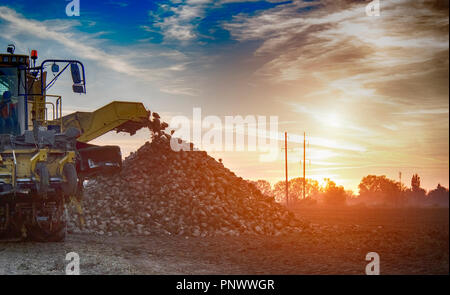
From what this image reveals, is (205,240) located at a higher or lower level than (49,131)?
lower

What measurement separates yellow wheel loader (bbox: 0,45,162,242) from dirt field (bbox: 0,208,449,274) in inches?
25.7

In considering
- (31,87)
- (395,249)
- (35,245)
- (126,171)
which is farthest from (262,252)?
(126,171)

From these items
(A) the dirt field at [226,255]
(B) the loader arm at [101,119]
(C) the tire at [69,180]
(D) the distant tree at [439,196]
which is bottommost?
(D) the distant tree at [439,196]

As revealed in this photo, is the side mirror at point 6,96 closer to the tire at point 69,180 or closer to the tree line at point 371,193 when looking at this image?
the tire at point 69,180

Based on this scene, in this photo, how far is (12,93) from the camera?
39.8 ft

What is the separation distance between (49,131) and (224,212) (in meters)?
8.16

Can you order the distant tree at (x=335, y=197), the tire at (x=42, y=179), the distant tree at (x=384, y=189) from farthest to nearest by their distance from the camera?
1. the distant tree at (x=384, y=189)
2. the distant tree at (x=335, y=197)
3. the tire at (x=42, y=179)

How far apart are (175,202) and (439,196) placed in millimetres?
113653

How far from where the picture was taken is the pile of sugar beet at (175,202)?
17.0 m


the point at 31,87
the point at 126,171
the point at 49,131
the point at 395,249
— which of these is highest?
the point at 31,87

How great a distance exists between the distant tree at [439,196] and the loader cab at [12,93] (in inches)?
4510

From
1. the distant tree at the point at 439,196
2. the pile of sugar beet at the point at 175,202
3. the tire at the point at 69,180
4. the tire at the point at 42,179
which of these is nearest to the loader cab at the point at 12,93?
the tire at the point at 42,179

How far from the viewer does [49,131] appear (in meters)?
11.7
